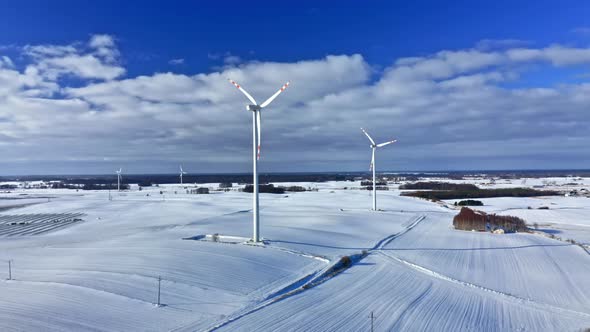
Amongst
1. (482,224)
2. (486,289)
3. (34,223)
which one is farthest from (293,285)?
(34,223)

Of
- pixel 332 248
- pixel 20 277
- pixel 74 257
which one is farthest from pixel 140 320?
pixel 332 248

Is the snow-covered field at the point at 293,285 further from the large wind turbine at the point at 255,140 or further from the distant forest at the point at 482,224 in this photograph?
the distant forest at the point at 482,224

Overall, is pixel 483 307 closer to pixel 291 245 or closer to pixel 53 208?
pixel 291 245

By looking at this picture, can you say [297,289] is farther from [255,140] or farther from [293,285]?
[255,140]

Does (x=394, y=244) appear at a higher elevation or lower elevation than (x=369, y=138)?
lower

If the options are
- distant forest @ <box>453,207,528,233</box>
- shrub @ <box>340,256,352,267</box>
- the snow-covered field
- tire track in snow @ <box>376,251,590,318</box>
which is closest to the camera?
the snow-covered field

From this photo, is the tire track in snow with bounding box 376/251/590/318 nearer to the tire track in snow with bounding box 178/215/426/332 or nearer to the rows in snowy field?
the tire track in snow with bounding box 178/215/426/332

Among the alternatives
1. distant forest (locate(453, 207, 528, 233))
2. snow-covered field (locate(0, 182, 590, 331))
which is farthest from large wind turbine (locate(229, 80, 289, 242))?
distant forest (locate(453, 207, 528, 233))

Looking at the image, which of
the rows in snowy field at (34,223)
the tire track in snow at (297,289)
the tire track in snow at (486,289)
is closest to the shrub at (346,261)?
the tire track in snow at (297,289)
